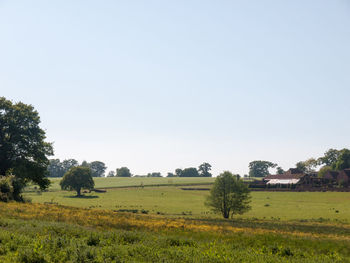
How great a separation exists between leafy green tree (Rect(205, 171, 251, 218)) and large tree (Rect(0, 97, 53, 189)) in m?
35.1

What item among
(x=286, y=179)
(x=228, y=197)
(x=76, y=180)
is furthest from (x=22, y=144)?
(x=286, y=179)

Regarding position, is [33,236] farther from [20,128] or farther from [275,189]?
[275,189]

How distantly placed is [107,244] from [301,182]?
14338cm

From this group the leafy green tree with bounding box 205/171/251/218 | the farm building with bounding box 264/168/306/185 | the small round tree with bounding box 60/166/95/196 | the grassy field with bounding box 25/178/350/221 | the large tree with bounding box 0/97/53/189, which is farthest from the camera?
the farm building with bounding box 264/168/306/185

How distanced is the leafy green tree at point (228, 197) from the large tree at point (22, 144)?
3508 centimetres

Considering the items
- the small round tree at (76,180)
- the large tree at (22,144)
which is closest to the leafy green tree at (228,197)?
the large tree at (22,144)

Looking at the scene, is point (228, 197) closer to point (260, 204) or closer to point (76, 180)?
point (260, 204)

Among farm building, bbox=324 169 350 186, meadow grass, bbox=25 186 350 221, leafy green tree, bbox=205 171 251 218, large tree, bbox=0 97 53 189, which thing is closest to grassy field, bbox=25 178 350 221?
meadow grass, bbox=25 186 350 221

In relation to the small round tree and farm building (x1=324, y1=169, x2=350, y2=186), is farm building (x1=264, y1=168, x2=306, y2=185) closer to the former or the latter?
farm building (x1=324, y1=169, x2=350, y2=186)

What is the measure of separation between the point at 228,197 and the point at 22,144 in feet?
138

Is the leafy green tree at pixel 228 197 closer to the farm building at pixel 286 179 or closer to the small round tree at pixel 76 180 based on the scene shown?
the small round tree at pixel 76 180

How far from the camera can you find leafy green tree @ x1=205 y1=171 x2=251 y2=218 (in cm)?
7244

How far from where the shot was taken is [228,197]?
7300 centimetres

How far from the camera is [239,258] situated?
14.4 meters
